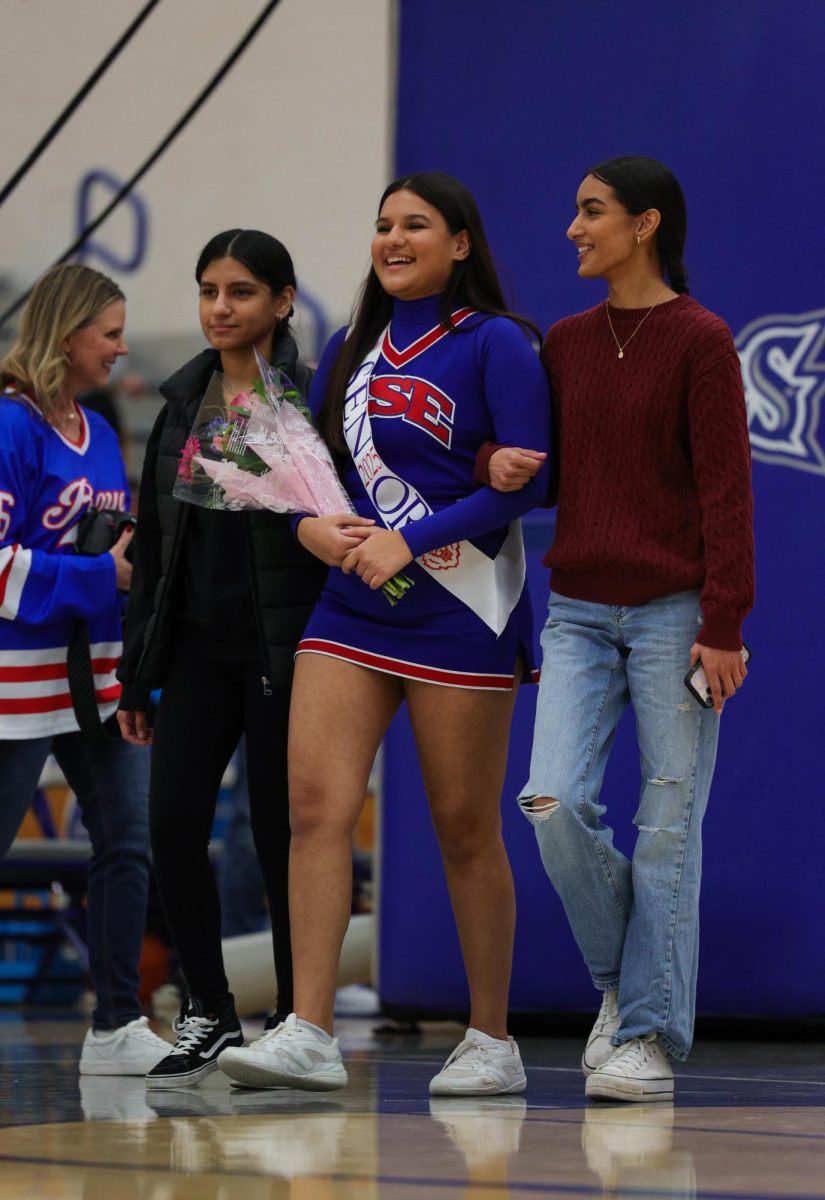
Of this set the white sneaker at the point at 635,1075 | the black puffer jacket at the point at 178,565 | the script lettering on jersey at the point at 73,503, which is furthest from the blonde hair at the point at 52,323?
the white sneaker at the point at 635,1075

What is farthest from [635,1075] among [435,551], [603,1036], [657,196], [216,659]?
[657,196]

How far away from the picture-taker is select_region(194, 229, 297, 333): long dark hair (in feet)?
11.1

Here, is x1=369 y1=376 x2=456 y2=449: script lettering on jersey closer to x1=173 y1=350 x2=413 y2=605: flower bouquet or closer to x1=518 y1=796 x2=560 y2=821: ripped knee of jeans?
x1=173 y1=350 x2=413 y2=605: flower bouquet

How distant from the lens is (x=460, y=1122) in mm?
2625

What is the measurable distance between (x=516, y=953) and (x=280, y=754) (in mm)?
1274

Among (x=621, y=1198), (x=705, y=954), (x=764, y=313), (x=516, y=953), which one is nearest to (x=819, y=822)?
(x=705, y=954)

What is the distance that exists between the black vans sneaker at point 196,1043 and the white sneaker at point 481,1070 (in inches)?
16.5

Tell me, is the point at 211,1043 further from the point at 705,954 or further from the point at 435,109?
the point at 435,109

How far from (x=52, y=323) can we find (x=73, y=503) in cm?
37

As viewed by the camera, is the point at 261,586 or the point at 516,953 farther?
the point at 516,953

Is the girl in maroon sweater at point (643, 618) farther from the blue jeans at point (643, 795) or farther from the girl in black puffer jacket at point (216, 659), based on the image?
the girl in black puffer jacket at point (216, 659)

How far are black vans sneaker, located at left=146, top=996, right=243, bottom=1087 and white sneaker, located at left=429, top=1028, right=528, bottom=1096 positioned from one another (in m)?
0.42

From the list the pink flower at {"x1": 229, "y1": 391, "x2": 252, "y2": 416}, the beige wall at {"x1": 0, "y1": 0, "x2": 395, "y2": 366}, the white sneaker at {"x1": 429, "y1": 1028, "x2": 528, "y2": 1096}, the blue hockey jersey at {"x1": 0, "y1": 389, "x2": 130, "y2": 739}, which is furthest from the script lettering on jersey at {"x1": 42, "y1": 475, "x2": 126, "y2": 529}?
the beige wall at {"x1": 0, "y1": 0, "x2": 395, "y2": 366}

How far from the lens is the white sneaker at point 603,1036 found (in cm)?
309
